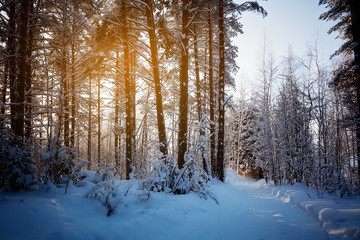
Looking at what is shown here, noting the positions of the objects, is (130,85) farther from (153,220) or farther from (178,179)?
(153,220)

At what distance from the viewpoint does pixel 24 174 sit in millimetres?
3213

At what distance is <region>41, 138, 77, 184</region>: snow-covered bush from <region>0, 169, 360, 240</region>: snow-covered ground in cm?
49

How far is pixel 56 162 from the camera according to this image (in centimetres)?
374

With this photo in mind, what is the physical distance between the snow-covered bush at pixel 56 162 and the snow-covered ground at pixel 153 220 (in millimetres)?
488

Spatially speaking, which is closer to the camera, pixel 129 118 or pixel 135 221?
pixel 135 221

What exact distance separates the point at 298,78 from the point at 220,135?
28.7 ft

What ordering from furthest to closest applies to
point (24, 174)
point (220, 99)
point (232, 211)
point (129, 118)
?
point (220, 99) < point (129, 118) < point (232, 211) < point (24, 174)

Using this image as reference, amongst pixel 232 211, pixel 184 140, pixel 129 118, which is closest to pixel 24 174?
pixel 184 140

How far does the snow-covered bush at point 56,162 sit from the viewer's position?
11.6 ft

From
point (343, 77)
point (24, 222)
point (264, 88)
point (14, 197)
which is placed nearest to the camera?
point (24, 222)

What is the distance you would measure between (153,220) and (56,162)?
2.56m

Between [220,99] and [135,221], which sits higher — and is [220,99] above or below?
above

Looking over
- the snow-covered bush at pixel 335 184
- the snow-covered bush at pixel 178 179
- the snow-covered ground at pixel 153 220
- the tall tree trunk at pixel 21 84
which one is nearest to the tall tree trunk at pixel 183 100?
the snow-covered bush at pixel 178 179

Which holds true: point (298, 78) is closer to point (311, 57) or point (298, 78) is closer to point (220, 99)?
point (311, 57)
